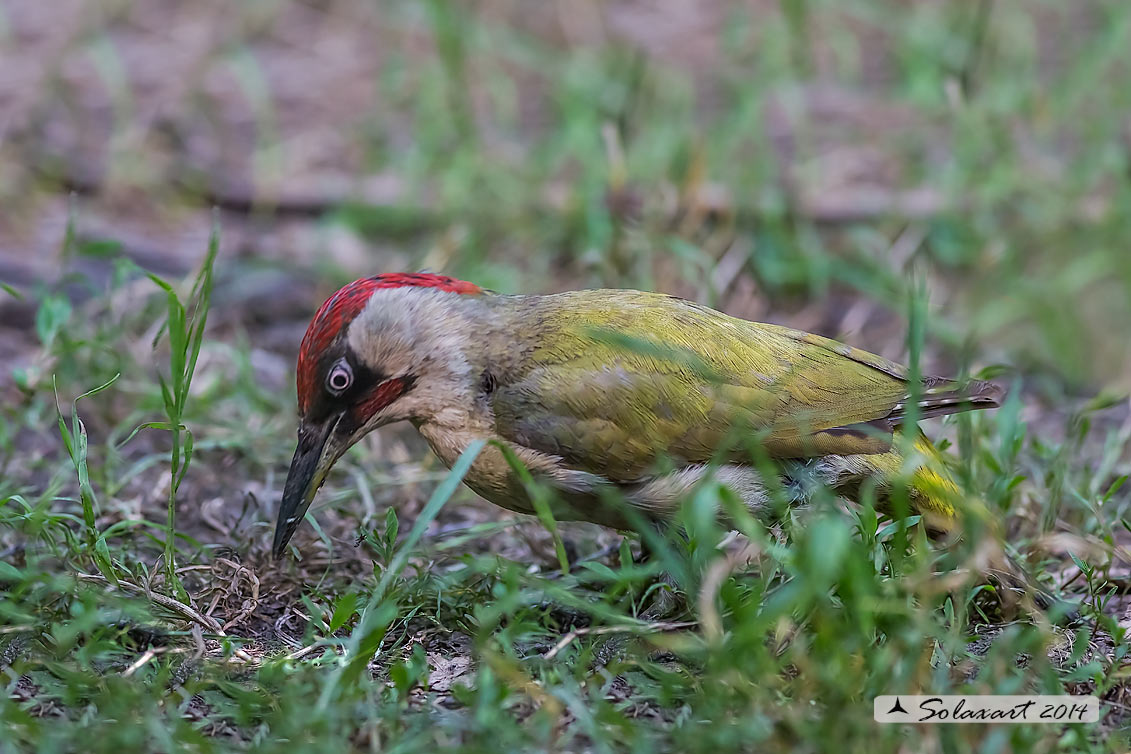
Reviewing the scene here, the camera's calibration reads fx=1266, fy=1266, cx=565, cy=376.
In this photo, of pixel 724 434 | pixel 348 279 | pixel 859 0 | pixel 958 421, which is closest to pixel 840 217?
pixel 859 0

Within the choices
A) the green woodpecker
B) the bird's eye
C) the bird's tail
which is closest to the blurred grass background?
the bird's tail

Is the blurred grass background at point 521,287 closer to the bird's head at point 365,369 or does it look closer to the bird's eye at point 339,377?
the bird's head at point 365,369

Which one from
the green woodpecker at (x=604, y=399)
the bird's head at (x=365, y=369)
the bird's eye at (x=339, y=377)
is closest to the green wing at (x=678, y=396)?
the green woodpecker at (x=604, y=399)

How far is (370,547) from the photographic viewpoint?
365 cm

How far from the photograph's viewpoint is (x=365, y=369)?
342 cm

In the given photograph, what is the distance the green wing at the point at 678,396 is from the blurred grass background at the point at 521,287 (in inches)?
11.8

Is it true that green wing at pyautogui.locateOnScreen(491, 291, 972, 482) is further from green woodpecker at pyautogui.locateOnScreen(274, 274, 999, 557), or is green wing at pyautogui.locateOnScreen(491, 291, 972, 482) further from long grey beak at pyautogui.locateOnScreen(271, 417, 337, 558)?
long grey beak at pyautogui.locateOnScreen(271, 417, 337, 558)

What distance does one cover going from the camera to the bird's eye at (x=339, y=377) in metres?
3.38

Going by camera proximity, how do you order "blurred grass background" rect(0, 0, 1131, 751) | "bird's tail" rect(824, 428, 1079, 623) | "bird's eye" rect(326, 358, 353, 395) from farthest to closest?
"bird's eye" rect(326, 358, 353, 395) → "bird's tail" rect(824, 428, 1079, 623) → "blurred grass background" rect(0, 0, 1131, 751)

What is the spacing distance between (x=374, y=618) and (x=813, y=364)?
137cm

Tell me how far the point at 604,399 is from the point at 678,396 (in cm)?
19

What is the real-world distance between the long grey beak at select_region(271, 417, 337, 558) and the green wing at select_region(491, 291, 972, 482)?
49 centimetres

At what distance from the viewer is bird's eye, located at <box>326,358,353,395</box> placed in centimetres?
338

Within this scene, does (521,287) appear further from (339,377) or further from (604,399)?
(604,399)
